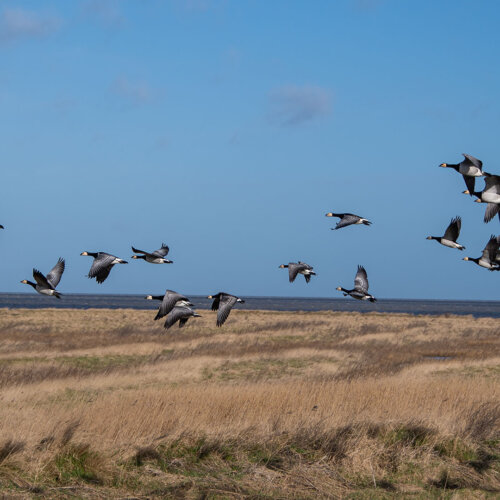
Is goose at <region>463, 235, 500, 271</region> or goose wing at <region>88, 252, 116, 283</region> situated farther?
goose at <region>463, 235, 500, 271</region>

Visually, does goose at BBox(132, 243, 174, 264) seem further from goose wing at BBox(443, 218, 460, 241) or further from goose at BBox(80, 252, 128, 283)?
goose wing at BBox(443, 218, 460, 241)

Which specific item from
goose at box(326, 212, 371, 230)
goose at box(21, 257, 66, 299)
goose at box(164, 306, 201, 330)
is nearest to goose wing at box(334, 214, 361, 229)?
goose at box(326, 212, 371, 230)

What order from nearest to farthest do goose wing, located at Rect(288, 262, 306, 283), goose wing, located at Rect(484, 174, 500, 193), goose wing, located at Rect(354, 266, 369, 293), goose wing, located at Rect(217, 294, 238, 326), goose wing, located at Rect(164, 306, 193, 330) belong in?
goose wing, located at Rect(164, 306, 193, 330) → goose wing, located at Rect(217, 294, 238, 326) → goose wing, located at Rect(484, 174, 500, 193) → goose wing, located at Rect(288, 262, 306, 283) → goose wing, located at Rect(354, 266, 369, 293)

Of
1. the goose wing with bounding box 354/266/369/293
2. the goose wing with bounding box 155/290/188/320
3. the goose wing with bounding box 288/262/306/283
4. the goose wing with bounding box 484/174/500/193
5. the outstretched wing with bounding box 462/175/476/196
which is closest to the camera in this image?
the goose wing with bounding box 155/290/188/320

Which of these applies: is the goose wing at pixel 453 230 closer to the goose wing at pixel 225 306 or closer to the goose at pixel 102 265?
the goose wing at pixel 225 306

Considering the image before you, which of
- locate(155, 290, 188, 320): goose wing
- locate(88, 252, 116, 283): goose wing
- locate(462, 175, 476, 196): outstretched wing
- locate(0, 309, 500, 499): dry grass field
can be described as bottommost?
locate(0, 309, 500, 499): dry grass field

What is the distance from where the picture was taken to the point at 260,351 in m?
36.0

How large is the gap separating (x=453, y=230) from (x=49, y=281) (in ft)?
27.7

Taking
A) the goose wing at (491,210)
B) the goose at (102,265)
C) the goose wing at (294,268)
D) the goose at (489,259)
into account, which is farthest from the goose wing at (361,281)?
the goose at (102,265)

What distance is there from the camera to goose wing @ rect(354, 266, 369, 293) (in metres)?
16.1

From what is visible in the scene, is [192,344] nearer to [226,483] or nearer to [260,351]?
[260,351]

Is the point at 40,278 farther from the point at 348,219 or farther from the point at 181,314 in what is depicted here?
the point at 348,219

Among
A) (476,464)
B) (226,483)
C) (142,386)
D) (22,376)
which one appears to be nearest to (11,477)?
(226,483)

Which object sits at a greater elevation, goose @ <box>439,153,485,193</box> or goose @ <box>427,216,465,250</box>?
goose @ <box>439,153,485,193</box>
